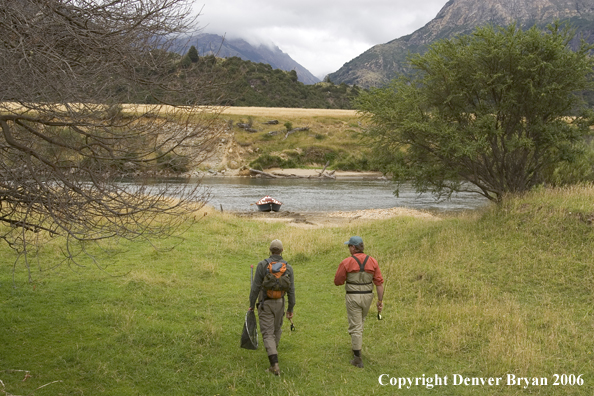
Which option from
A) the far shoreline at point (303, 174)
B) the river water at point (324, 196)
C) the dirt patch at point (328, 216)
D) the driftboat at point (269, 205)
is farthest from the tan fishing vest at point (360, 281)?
the far shoreline at point (303, 174)

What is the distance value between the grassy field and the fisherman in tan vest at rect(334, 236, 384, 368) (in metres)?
0.76

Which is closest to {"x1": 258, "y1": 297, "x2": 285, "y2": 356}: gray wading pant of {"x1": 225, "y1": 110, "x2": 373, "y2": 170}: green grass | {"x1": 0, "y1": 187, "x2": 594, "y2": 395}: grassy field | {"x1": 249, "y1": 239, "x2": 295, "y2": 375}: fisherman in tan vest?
{"x1": 249, "y1": 239, "x2": 295, "y2": 375}: fisherman in tan vest

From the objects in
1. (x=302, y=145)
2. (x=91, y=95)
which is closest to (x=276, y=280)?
(x=91, y=95)

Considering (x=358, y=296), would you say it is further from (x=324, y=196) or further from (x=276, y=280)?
(x=324, y=196)

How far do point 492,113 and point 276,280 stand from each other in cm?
1163

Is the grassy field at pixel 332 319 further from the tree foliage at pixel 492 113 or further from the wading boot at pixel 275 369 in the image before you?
the tree foliage at pixel 492 113

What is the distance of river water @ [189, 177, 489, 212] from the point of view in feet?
115

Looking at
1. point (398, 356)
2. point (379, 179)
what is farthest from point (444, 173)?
point (379, 179)

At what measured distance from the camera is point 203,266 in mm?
13320

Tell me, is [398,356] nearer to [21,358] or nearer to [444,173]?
[21,358]

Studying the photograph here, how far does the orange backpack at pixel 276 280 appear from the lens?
706cm

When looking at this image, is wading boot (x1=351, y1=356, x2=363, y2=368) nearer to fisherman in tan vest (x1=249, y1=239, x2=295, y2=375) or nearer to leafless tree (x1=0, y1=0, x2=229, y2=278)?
fisherman in tan vest (x1=249, y1=239, x2=295, y2=375)

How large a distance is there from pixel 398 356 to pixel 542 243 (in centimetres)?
616

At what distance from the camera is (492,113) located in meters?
15.9
